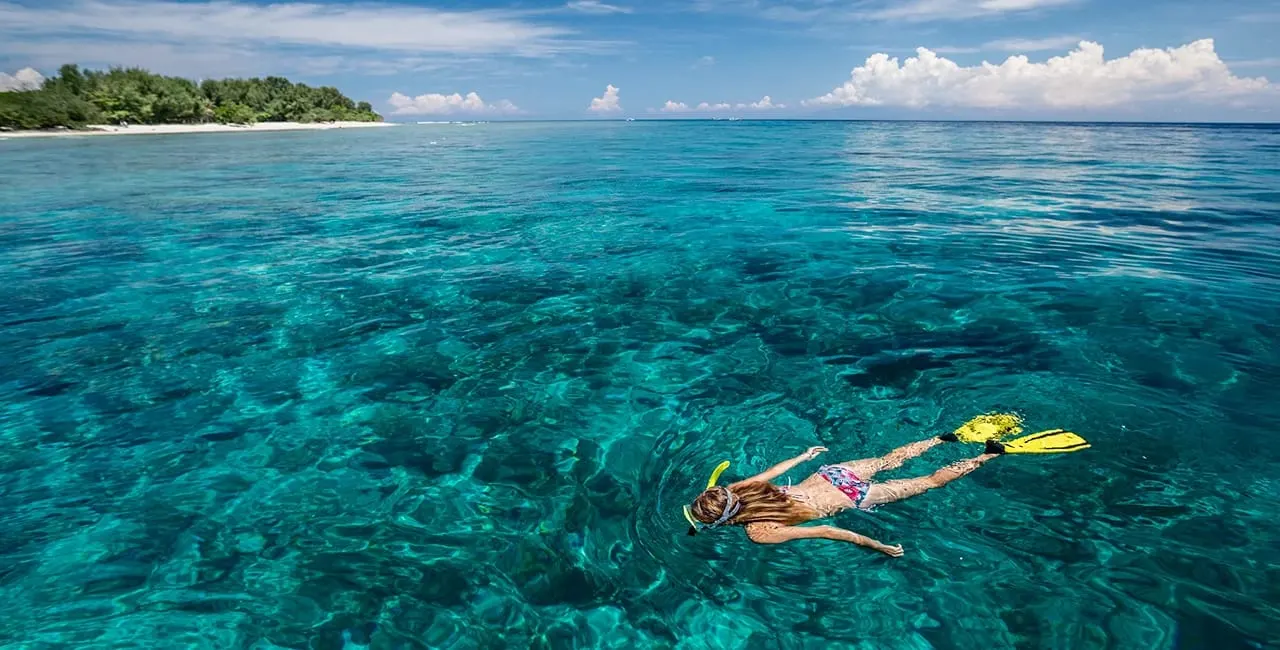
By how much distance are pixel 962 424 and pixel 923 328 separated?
4003mm

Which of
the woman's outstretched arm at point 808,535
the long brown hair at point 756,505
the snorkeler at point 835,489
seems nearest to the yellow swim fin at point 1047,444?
the snorkeler at point 835,489

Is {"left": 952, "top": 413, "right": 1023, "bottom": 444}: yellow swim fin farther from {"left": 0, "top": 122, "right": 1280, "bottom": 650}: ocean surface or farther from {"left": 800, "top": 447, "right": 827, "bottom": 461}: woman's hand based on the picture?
{"left": 800, "top": 447, "right": 827, "bottom": 461}: woman's hand

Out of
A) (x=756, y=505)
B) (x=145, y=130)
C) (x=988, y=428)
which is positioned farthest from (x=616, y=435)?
(x=145, y=130)

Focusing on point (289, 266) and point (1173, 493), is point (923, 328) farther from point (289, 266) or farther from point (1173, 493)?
point (289, 266)

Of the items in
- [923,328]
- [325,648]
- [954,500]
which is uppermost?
[923,328]

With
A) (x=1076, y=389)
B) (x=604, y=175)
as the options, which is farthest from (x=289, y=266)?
(x=604, y=175)

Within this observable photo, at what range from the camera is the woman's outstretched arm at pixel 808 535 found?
19.5 feet

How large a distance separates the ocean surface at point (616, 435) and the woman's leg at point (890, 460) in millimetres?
171

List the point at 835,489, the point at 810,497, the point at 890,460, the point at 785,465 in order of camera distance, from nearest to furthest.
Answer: the point at 810,497, the point at 835,489, the point at 785,465, the point at 890,460

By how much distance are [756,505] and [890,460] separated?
94.8 inches

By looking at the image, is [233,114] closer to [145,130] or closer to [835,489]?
[145,130]

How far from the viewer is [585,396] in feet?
32.4

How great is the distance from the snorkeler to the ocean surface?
0.74ft

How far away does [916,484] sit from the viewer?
280 inches
